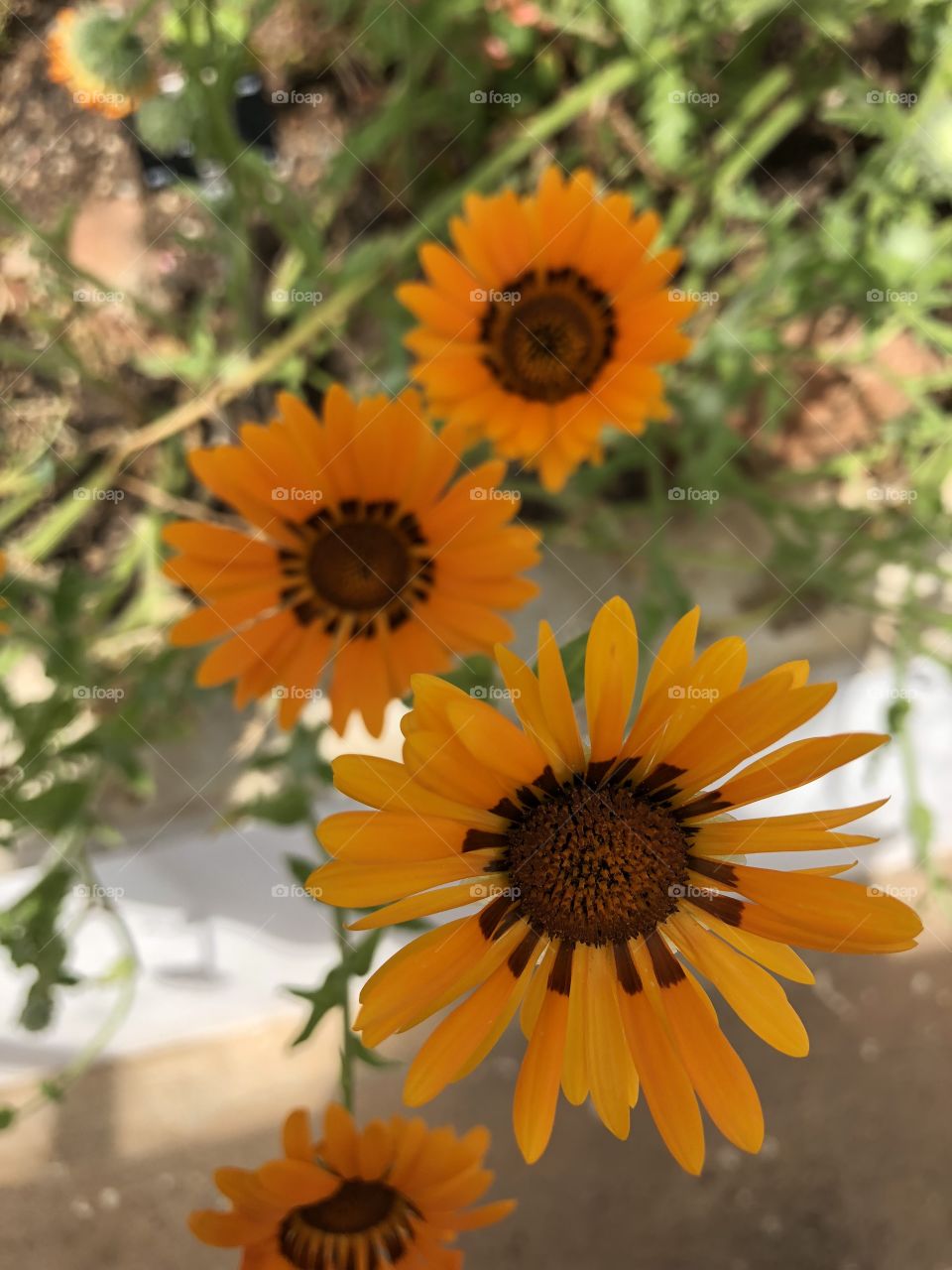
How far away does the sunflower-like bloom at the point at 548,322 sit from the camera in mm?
1200

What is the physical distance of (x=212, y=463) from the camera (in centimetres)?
102

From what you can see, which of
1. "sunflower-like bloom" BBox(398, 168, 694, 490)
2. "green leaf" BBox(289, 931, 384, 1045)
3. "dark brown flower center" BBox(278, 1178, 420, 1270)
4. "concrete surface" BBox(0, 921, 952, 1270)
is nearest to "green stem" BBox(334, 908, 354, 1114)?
"green leaf" BBox(289, 931, 384, 1045)

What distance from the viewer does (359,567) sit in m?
1.14

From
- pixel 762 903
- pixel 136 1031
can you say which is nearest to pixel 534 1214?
pixel 136 1031

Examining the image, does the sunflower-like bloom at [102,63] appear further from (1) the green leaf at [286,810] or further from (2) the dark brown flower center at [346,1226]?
(2) the dark brown flower center at [346,1226]

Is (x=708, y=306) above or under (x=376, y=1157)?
above

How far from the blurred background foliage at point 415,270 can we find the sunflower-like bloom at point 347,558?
269 mm

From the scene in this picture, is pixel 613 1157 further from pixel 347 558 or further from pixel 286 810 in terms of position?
pixel 347 558

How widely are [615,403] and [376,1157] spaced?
2.96 feet

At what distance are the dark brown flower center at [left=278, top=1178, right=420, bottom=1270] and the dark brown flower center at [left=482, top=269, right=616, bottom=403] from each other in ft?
3.14

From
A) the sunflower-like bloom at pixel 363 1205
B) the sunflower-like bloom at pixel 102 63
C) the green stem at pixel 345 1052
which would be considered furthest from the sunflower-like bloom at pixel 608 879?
the sunflower-like bloom at pixel 102 63

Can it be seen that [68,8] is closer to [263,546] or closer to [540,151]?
[540,151]

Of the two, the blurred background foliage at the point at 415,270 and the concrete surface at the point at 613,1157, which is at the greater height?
the blurred background foliage at the point at 415,270

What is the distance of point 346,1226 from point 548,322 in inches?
43.1
